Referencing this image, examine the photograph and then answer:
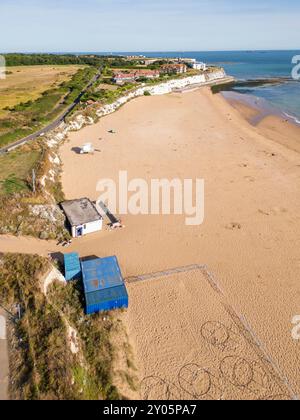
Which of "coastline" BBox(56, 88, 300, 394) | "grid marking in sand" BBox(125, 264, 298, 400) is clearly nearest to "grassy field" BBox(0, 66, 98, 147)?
"coastline" BBox(56, 88, 300, 394)

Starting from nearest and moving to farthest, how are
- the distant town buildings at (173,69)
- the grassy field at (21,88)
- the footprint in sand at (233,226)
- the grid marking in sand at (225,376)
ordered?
the grid marking in sand at (225,376) → the footprint in sand at (233,226) → the grassy field at (21,88) → the distant town buildings at (173,69)

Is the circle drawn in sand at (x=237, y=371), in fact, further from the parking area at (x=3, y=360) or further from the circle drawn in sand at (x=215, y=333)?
the parking area at (x=3, y=360)

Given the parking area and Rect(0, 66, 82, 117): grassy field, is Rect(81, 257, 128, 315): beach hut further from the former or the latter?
Rect(0, 66, 82, 117): grassy field

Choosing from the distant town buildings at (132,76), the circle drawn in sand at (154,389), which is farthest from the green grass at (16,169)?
the distant town buildings at (132,76)

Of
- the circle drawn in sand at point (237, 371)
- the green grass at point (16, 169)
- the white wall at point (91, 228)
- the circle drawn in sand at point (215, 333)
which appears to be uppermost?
the green grass at point (16, 169)
